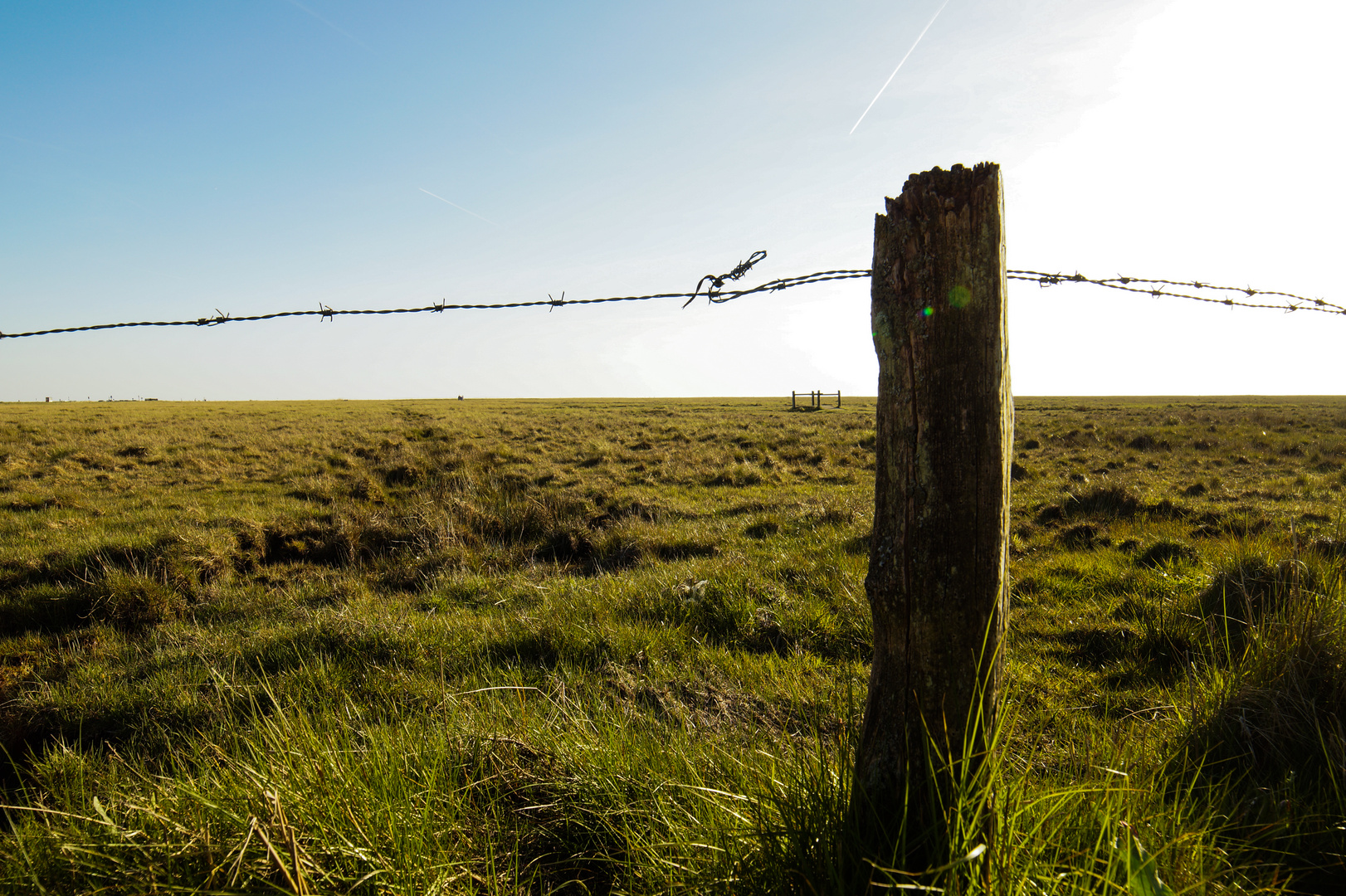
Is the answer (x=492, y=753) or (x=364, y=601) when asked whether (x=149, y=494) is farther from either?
(x=492, y=753)

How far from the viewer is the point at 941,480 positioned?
187 cm

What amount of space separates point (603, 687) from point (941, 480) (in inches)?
128

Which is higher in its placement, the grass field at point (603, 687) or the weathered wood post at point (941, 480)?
the weathered wood post at point (941, 480)

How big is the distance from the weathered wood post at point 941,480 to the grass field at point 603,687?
0.57ft

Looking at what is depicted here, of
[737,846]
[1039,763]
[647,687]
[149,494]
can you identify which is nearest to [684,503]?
[647,687]

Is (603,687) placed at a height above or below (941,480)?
below

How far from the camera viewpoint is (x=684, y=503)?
39.1 ft

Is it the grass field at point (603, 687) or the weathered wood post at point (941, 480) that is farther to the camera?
the grass field at point (603, 687)

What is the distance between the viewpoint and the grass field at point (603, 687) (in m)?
1.97

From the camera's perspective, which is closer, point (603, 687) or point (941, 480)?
point (941, 480)

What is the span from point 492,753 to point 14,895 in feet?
4.86

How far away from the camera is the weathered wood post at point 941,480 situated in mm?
1857

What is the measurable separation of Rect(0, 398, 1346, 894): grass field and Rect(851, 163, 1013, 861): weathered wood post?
17 cm

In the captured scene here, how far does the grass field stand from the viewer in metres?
1.97
